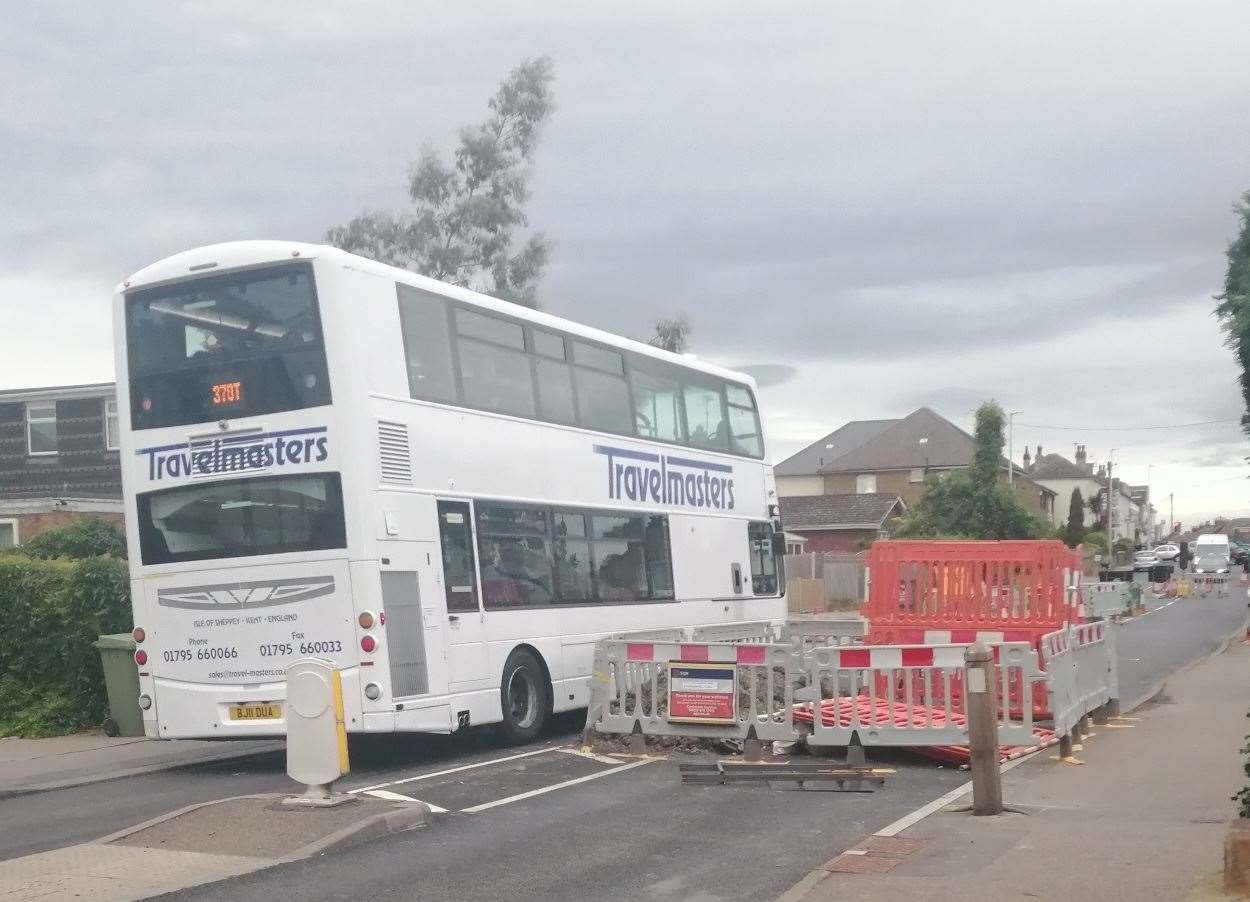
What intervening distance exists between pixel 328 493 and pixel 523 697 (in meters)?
3.65

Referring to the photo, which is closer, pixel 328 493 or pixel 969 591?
pixel 328 493

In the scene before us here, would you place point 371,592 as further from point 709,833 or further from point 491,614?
point 709,833

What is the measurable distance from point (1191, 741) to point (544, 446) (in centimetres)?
732

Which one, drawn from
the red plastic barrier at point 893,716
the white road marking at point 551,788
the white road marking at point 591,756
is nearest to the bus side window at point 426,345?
the white road marking at point 591,756

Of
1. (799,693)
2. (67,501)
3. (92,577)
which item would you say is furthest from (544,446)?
(67,501)

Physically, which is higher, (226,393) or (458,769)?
(226,393)

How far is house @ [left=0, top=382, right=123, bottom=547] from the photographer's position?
37.6 metres

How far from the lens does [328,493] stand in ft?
43.3

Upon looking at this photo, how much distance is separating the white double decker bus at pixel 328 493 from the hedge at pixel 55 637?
12.8 feet

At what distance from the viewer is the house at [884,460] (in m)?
96.5

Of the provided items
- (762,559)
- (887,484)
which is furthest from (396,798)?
(887,484)

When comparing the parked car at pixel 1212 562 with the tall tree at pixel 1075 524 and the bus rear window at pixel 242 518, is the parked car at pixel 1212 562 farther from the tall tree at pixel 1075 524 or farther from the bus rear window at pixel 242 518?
the bus rear window at pixel 242 518

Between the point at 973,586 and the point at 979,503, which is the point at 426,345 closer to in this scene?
the point at 973,586

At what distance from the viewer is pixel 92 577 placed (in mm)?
17531
